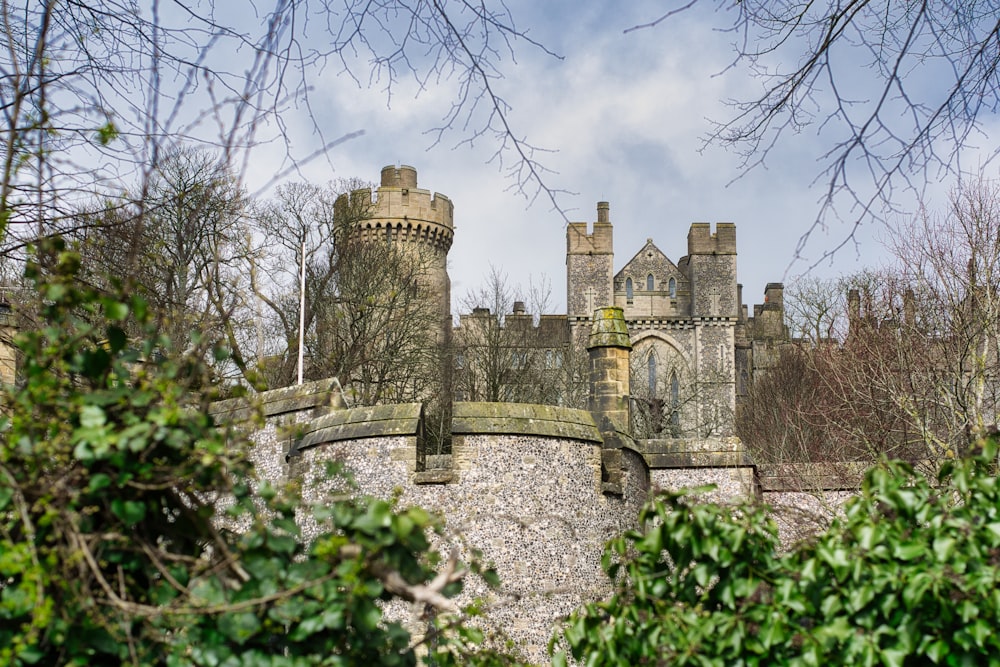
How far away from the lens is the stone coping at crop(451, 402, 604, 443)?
32.2 feet

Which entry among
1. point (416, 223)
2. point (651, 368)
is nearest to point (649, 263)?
point (651, 368)

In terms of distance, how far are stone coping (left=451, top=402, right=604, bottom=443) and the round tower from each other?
29.9 metres

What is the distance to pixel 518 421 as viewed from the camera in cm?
991

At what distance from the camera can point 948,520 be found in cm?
365

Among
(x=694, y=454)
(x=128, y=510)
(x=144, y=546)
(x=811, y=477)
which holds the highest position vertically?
(x=694, y=454)

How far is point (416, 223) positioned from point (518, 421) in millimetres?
32848

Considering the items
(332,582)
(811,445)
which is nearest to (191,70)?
(332,582)

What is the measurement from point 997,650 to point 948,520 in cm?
45

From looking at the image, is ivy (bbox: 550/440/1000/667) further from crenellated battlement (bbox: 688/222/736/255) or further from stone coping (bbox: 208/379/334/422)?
crenellated battlement (bbox: 688/222/736/255)

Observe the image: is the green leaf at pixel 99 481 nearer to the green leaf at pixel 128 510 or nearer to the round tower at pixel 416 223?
the green leaf at pixel 128 510

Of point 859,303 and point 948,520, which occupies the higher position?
point 859,303

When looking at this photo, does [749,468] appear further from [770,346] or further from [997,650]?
[770,346]

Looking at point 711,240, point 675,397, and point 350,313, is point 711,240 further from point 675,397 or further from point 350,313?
point 350,313

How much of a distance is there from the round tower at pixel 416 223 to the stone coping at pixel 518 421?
98.2 ft
